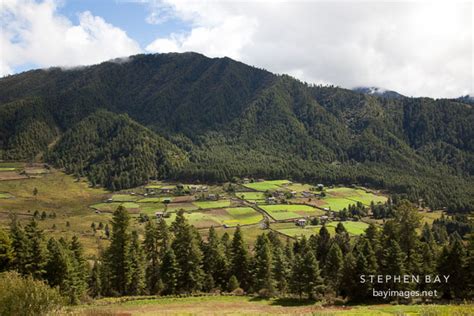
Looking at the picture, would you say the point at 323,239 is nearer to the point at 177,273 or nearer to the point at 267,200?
the point at 177,273

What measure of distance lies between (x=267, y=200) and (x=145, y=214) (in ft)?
207

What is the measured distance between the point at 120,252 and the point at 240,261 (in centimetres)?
2165

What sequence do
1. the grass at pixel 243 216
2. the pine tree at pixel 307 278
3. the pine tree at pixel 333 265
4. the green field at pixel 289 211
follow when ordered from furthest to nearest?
the green field at pixel 289 211 → the grass at pixel 243 216 → the pine tree at pixel 333 265 → the pine tree at pixel 307 278

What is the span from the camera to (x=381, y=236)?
69375 mm

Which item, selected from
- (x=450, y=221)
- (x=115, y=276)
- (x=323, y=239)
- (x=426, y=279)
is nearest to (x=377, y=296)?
(x=426, y=279)

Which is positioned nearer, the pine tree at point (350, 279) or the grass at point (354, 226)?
the pine tree at point (350, 279)

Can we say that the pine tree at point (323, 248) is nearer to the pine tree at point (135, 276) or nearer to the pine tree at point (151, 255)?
the pine tree at point (151, 255)

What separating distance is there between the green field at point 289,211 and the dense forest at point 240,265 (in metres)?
83.5

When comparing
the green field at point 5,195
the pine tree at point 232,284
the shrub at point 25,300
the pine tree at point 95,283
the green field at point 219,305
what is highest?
the shrub at point 25,300

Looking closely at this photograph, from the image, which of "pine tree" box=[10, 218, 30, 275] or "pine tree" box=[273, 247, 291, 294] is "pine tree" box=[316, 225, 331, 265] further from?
"pine tree" box=[10, 218, 30, 275]

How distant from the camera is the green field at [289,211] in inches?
6391

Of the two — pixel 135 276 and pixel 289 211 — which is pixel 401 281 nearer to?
pixel 135 276

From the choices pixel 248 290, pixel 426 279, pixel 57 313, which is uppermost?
pixel 57 313

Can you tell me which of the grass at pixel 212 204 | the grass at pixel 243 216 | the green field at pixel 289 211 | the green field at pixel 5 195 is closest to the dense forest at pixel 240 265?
the grass at pixel 243 216
